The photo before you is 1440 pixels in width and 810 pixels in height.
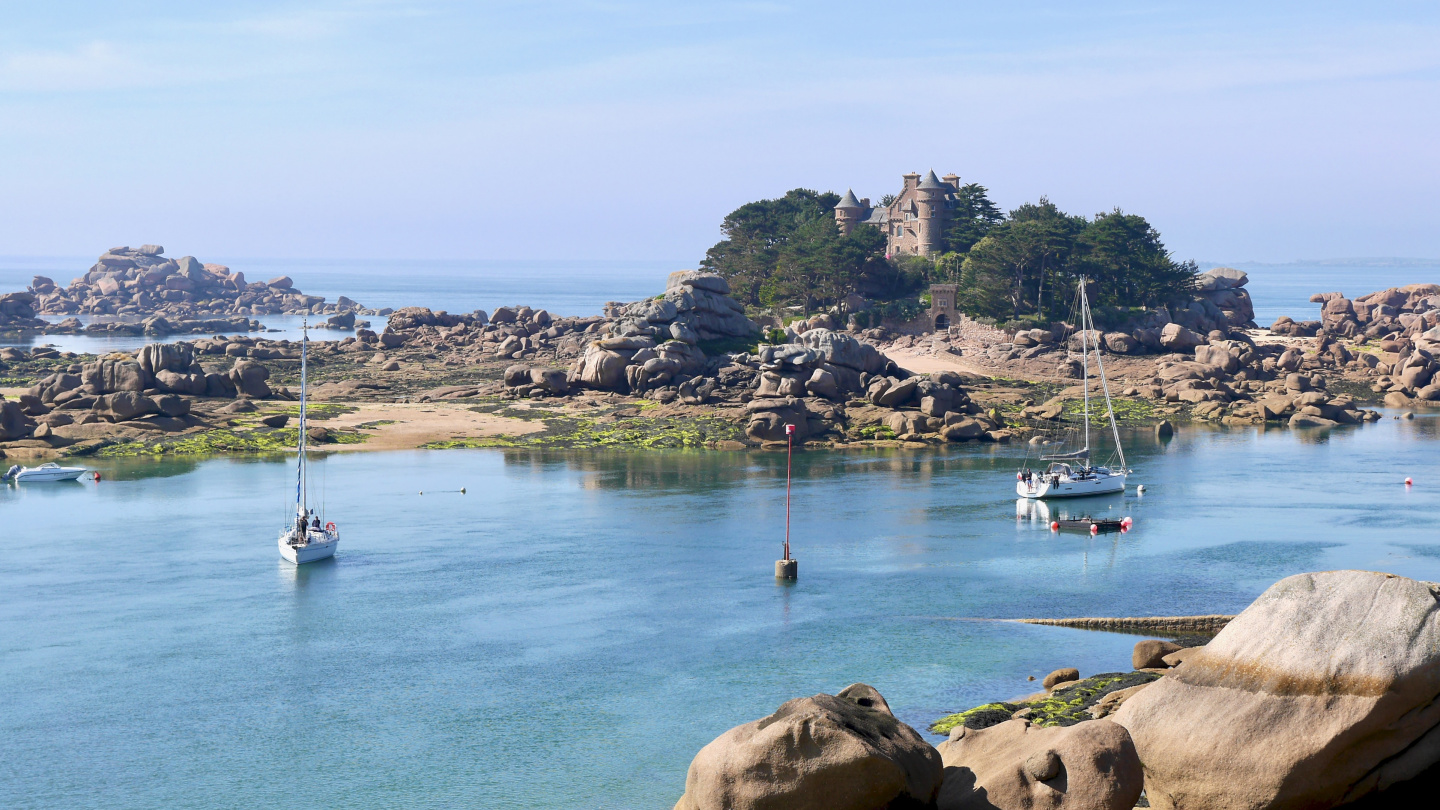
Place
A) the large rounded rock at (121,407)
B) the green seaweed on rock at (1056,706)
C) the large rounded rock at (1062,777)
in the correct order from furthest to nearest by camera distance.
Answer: the large rounded rock at (121,407), the green seaweed on rock at (1056,706), the large rounded rock at (1062,777)

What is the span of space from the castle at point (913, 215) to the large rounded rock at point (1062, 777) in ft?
434

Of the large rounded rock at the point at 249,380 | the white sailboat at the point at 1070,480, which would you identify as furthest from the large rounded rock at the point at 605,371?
the white sailboat at the point at 1070,480

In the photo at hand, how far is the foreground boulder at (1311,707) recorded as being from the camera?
72.6 ft

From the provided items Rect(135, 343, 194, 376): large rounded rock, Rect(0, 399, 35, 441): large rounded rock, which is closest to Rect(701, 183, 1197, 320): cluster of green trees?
Rect(135, 343, 194, 376): large rounded rock

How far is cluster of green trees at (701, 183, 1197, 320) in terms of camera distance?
134000mm

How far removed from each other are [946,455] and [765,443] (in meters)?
13.8

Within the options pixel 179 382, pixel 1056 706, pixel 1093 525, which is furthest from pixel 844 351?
pixel 1056 706

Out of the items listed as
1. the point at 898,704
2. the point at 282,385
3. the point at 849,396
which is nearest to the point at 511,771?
the point at 898,704

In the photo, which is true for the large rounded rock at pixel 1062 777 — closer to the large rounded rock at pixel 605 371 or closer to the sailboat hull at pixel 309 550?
the sailboat hull at pixel 309 550

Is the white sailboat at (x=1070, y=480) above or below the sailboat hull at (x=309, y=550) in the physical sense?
above

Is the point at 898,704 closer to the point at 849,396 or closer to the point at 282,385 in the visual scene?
the point at 849,396

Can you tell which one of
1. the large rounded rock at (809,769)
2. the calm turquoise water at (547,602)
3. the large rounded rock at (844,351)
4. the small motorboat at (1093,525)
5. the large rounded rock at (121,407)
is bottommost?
the calm turquoise water at (547,602)

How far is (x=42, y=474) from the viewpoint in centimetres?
7919

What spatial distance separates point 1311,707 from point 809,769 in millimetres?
9440
